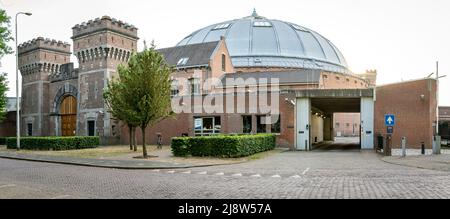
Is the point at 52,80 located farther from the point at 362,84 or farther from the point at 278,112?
the point at 362,84

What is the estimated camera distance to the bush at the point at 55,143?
30078 mm

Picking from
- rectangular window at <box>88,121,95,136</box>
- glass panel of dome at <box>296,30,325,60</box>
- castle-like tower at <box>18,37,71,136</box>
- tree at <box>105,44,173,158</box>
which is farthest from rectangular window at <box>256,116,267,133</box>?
glass panel of dome at <box>296,30,325,60</box>

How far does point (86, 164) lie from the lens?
18.8 metres

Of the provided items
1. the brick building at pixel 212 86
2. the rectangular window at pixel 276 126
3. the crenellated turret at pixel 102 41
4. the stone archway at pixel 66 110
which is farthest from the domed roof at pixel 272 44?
the rectangular window at pixel 276 126

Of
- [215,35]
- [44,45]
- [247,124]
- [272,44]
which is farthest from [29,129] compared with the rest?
[272,44]

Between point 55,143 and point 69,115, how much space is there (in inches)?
899

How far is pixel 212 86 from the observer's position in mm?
48000

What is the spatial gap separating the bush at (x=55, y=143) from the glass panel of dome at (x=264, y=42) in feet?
127

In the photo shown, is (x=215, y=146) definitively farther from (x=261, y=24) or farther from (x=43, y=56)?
(x=261, y=24)

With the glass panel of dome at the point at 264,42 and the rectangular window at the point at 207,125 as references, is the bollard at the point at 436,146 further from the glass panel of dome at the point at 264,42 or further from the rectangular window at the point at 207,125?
the glass panel of dome at the point at 264,42

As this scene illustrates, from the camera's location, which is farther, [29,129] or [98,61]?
[29,129]

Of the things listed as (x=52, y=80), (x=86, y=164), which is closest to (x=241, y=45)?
(x=52, y=80)

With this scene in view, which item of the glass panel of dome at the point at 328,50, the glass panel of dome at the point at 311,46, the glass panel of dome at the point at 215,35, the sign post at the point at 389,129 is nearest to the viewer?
the sign post at the point at 389,129
